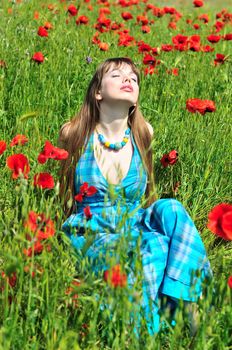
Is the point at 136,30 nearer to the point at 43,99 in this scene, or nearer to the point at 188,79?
the point at 188,79

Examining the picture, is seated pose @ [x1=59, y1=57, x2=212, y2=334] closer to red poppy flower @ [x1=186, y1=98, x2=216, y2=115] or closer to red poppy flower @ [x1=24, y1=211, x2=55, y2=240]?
red poppy flower @ [x1=186, y1=98, x2=216, y2=115]

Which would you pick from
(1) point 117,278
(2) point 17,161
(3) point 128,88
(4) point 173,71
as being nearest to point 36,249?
(1) point 117,278

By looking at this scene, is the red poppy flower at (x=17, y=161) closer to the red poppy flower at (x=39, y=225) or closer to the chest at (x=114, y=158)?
the red poppy flower at (x=39, y=225)

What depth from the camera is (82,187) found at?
5.64ft

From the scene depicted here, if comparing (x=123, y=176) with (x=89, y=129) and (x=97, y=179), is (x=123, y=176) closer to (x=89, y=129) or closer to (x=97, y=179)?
(x=97, y=179)

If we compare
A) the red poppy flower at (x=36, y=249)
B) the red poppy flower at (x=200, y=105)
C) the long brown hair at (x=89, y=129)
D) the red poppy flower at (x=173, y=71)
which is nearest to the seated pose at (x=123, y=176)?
the long brown hair at (x=89, y=129)

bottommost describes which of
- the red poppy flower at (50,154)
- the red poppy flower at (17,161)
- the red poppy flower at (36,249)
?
the red poppy flower at (36,249)

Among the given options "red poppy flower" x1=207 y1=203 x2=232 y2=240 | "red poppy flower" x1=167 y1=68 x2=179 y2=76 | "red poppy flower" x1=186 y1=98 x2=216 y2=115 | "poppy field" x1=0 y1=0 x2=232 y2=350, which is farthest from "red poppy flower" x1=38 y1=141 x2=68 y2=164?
"red poppy flower" x1=167 y1=68 x2=179 y2=76

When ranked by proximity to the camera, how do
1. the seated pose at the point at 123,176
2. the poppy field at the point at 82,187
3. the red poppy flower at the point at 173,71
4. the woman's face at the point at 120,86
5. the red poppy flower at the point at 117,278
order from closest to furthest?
1. the red poppy flower at the point at 117,278
2. the poppy field at the point at 82,187
3. the seated pose at the point at 123,176
4. the woman's face at the point at 120,86
5. the red poppy flower at the point at 173,71

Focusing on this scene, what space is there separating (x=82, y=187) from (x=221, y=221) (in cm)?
50

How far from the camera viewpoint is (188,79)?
3.54 m

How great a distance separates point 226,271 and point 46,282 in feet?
1.93

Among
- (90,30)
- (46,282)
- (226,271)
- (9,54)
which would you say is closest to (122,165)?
(226,271)

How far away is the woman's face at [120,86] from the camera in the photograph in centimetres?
218
